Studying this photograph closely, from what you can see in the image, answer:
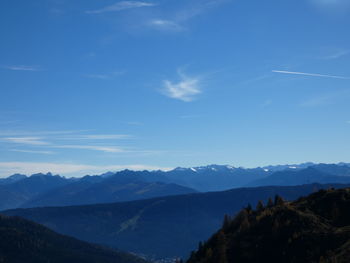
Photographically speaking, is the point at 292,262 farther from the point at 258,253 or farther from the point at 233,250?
the point at 233,250

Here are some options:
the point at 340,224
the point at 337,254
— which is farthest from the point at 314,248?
the point at 340,224

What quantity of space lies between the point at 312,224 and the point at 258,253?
66.8 feet

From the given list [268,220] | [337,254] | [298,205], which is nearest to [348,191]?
[298,205]

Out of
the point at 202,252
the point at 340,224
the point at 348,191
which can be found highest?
the point at 348,191

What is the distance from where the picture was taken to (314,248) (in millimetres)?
119688

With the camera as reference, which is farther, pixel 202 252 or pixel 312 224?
pixel 202 252

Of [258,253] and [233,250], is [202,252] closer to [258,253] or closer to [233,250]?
[233,250]

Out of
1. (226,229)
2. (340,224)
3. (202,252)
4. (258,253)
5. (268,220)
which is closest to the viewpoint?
(258,253)

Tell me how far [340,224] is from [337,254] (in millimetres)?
40986

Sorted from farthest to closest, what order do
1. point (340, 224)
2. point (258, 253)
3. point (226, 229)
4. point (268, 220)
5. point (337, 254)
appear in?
point (226, 229) < point (268, 220) < point (340, 224) < point (258, 253) < point (337, 254)

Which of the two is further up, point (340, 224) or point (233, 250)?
point (340, 224)

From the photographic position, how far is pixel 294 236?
130 meters

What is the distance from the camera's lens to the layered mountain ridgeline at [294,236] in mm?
118438

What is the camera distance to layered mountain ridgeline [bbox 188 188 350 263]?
11844 cm
